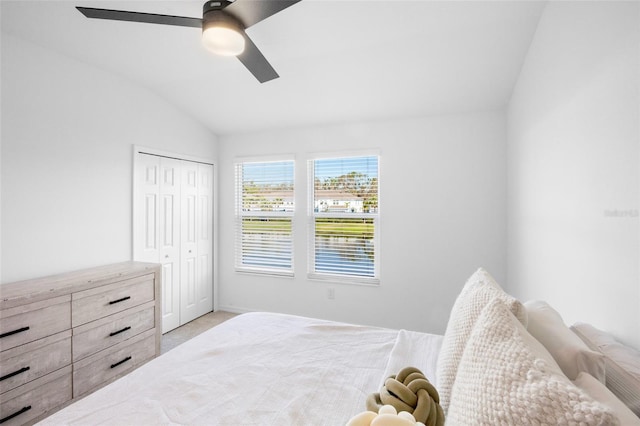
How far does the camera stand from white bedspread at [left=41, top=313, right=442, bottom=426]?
3.34 ft

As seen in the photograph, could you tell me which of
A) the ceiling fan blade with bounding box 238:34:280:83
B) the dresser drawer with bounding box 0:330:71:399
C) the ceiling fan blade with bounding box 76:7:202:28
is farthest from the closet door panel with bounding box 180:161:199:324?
the ceiling fan blade with bounding box 76:7:202:28

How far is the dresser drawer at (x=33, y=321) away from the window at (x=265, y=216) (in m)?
2.13

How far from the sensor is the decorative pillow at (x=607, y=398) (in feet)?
1.87

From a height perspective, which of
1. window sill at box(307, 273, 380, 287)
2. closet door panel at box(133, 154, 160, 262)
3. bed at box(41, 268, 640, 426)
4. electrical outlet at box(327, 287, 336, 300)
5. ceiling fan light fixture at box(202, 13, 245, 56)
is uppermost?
ceiling fan light fixture at box(202, 13, 245, 56)

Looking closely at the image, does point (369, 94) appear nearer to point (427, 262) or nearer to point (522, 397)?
point (427, 262)

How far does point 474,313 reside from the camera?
983mm

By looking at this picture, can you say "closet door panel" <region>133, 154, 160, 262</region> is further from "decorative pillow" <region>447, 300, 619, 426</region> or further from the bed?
"decorative pillow" <region>447, 300, 619, 426</region>

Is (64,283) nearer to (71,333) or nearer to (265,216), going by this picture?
(71,333)

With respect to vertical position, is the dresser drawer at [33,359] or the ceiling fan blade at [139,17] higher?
the ceiling fan blade at [139,17]

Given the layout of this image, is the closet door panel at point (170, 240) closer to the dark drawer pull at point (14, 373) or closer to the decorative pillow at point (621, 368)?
the dark drawer pull at point (14, 373)

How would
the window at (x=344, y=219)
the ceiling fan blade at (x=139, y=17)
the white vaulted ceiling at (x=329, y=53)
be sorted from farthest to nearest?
1. the window at (x=344, y=219)
2. the white vaulted ceiling at (x=329, y=53)
3. the ceiling fan blade at (x=139, y=17)

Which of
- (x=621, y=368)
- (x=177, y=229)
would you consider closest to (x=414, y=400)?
(x=621, y=368)

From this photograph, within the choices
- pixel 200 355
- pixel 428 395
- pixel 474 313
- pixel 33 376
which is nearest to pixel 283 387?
pixel 200 355

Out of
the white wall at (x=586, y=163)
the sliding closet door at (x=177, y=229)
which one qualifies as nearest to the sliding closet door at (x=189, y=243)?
the sliding closet door at (x=177, y=229)
